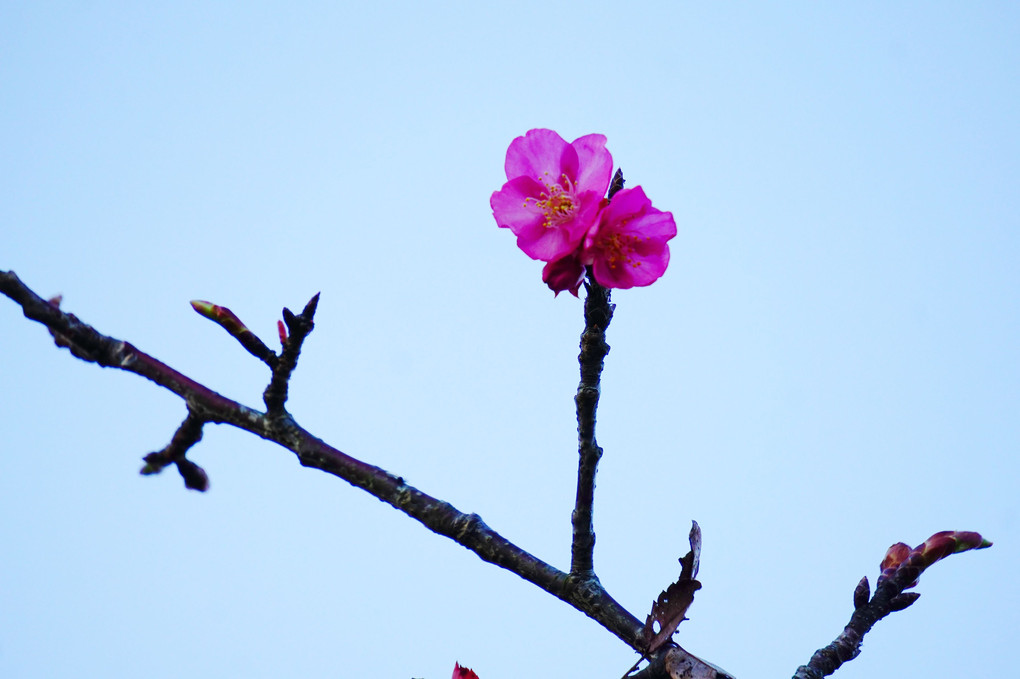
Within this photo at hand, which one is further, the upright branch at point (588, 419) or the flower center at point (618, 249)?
the flower center at point (618, 249)

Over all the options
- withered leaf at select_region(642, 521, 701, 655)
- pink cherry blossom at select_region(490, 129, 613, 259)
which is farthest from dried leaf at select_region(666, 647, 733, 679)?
pink cherry blossom at select_region(490, 129, 613, 259)

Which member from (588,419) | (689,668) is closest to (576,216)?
(588,419)

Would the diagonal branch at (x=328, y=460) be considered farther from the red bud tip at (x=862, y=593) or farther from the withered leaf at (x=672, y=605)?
the red bud tip at (x=862, y=593)

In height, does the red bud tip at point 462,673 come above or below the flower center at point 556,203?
below

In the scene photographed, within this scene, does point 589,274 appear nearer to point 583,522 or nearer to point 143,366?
point 583,522

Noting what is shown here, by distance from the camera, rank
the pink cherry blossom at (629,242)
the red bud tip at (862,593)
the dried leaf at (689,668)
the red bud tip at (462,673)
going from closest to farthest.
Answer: the dried leaf at (689,668) → the pink cherry blossom at (629,242) → the red bud tip at (862,593) → the red bud tip at (462,673)

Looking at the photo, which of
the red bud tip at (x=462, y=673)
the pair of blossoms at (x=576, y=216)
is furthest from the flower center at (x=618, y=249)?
the red bud tip at (x=462, y=673)

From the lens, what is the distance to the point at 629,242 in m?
1.27

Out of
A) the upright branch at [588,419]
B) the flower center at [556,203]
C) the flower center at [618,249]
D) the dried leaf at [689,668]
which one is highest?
the flower center at [556,203]

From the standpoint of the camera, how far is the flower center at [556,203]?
1.32 metres

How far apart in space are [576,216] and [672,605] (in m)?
0.59

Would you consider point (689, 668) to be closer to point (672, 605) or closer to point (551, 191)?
point (672, 605)

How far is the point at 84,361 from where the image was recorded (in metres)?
1.08

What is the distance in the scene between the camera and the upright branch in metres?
1.10
